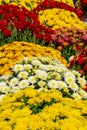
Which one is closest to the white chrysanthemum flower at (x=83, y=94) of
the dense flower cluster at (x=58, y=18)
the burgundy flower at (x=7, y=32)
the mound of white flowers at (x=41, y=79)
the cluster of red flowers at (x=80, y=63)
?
the mound of white flowers at (x=41, y=79)

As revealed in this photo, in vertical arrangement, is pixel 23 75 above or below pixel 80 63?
above

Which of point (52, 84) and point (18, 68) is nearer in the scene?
point (52, 84)

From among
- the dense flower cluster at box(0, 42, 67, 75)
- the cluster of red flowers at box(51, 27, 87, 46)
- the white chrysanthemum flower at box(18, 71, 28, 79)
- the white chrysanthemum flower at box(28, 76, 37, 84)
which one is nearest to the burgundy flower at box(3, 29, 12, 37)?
the dense flower cluster at box(0, 42, 67, 75)

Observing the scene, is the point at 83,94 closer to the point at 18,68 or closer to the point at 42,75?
the point at 42,75

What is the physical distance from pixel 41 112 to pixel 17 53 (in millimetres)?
3109

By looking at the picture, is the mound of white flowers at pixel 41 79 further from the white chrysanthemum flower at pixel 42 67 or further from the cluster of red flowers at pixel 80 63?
the cluster of red flowers at pixel 80 63

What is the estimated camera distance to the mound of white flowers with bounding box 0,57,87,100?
259 inches

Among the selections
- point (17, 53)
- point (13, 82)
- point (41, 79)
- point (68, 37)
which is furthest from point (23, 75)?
point (68, 37)

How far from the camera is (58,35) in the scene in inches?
387

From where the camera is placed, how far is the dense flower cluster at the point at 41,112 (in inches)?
184

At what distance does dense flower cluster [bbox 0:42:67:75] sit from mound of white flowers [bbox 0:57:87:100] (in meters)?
0.28

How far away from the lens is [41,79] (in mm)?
6691

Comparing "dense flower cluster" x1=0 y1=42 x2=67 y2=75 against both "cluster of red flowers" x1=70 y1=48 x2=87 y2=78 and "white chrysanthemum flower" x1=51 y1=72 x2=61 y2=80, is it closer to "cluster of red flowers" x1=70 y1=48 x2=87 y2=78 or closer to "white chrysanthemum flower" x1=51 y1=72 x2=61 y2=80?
"cluster of red flowers" x1=70 y1=48 x2=87 y2=78

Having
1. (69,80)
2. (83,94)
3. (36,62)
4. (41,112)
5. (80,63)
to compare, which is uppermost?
(41,112)
